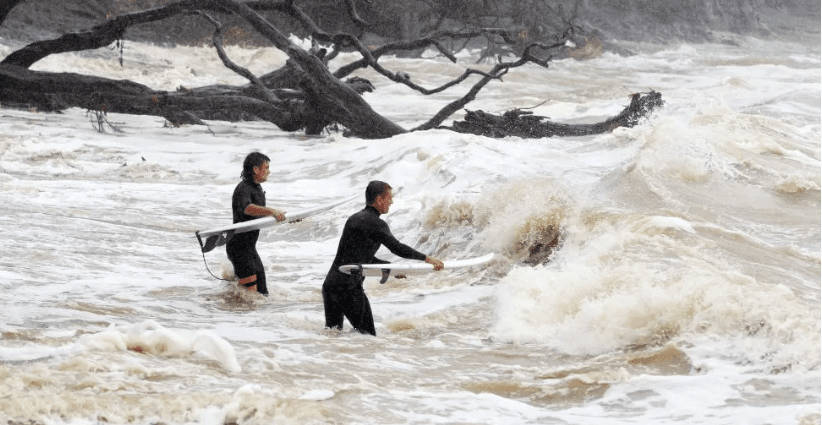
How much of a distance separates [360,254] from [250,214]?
1.30 metres

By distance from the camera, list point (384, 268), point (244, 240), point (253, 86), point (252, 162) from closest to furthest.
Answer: point (384, 268)
point (252, 162)
point (244, 240)
point (253, 86)

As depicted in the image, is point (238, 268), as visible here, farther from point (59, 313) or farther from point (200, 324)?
point (59, 313)

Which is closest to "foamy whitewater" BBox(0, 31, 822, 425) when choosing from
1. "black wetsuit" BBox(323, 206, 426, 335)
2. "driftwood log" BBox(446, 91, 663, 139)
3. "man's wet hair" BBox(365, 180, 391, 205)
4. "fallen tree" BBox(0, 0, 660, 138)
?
"black wetsuit" BBox(323, 206, 426, 335)

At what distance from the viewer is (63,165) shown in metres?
13.5

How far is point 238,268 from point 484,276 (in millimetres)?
2155

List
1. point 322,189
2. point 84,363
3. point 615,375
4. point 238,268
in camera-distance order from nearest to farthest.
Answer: point 84,363 → point 615,375 → point 238,268 → point 322,189

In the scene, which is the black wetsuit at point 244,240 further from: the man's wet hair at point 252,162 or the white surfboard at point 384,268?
the white surfboard at point 384,268

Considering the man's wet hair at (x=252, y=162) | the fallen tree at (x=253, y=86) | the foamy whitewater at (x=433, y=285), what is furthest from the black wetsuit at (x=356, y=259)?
the fallen tree at (x=253, y=86)

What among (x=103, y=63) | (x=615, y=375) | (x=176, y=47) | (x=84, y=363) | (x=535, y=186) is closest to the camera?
(x=84, y=363)

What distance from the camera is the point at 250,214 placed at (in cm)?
688

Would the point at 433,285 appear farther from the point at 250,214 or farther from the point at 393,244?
the point at 393,244

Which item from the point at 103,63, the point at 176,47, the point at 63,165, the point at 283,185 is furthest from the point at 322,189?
the point at 176,47

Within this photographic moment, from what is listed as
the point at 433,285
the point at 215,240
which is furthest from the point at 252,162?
the point at 433,285

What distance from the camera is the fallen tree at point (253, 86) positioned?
52.5 ft
